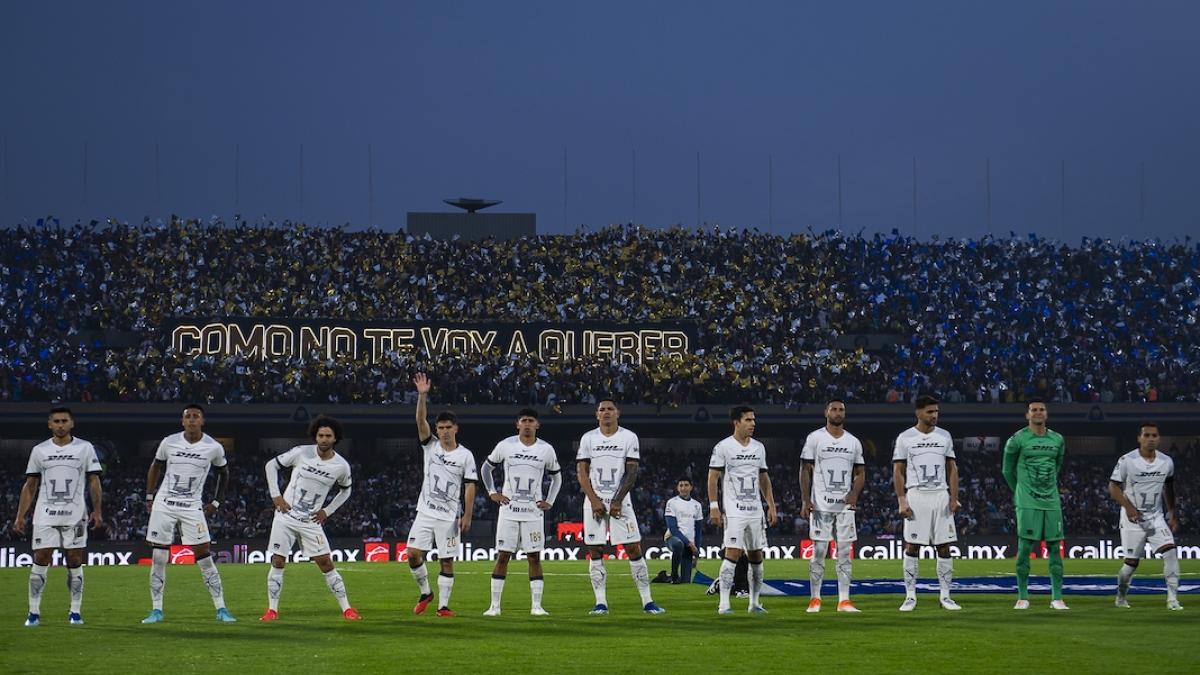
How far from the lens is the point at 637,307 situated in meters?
55.8

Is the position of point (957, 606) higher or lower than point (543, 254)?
lower

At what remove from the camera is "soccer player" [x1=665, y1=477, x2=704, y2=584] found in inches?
1070

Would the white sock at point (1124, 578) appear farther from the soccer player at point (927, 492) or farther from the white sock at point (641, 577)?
the white sock at point (641, 577)

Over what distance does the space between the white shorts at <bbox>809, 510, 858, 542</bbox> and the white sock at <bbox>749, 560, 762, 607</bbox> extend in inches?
32.7

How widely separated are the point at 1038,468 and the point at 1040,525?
2.43ft

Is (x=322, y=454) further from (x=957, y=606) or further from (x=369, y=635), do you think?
(x=957, y=606)

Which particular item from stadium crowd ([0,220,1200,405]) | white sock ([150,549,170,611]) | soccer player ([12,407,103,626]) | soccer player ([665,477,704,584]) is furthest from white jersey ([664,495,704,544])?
stadium crowd ([0,220,1200,405])

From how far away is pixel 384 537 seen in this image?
4588cm

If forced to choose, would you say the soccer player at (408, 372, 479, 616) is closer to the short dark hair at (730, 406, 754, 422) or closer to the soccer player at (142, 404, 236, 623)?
the soccer player at (142, 404, 236, 623)

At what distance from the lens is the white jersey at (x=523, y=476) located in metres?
18.8

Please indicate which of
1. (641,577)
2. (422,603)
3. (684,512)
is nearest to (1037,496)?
(641,577)

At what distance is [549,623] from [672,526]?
9.85 metres

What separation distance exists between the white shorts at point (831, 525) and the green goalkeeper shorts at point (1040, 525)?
2.24 m

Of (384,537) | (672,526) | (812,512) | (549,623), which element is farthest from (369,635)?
(384,537)
